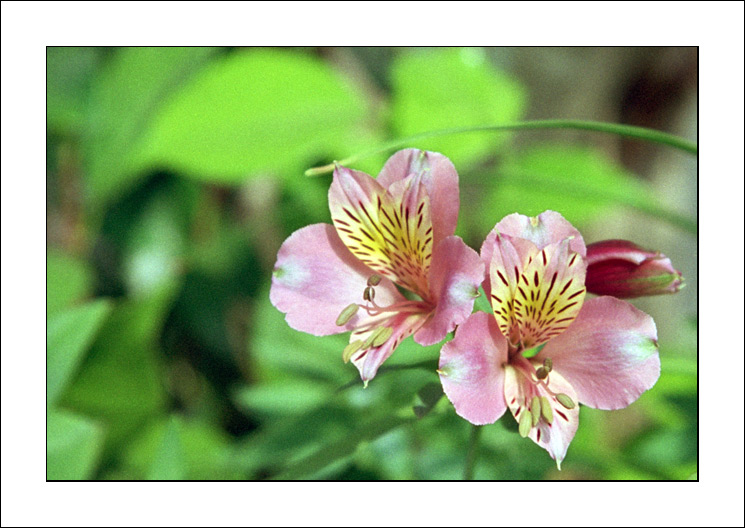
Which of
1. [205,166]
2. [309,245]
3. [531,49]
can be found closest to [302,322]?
[309,245]

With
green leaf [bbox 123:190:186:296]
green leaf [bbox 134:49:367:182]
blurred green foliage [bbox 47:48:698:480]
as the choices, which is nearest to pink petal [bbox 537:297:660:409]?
blurred green foliage [bbox 47:48:698:480]

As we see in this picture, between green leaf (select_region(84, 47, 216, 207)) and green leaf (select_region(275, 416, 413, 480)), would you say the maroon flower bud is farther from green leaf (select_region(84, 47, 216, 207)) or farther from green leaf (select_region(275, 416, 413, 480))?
green leaf (select_region(84, 47, 216, 207))

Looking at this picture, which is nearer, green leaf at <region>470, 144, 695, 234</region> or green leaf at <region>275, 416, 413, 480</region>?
green leaf at <region>275, 416, 413, 480</region>

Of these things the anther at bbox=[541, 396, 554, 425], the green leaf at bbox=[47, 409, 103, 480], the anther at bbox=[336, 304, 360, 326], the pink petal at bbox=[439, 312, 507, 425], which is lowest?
the green leaf at bbox=[47, 409, 103, 480]

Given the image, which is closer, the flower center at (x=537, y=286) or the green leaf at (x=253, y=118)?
the flower center at (x=537, y=286)

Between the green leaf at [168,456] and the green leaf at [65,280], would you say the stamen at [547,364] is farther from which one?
the green leaf at [65,280]

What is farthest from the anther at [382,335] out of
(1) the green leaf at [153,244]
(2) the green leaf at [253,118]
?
(1) the green leaf at [153,244]

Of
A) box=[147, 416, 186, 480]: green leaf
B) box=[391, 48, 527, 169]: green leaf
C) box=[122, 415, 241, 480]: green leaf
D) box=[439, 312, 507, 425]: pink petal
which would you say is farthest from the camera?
box=[391, 48, 527, 169]: green leaf
